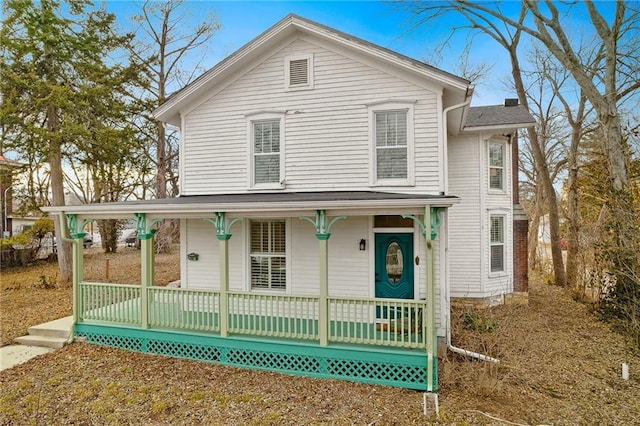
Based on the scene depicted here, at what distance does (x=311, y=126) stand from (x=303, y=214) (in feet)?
9.06

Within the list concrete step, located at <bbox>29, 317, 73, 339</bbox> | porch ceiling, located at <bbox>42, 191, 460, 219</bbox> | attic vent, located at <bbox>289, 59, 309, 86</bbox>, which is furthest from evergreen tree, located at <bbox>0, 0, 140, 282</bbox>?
attic vent, located at <bbox>289, 59, 309, 86</bbox>

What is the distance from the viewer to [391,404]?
18.7ft

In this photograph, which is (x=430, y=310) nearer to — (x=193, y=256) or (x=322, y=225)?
(x=322, y=225)

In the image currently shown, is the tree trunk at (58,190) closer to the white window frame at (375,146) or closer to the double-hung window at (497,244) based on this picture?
the white window frame at (375,146)

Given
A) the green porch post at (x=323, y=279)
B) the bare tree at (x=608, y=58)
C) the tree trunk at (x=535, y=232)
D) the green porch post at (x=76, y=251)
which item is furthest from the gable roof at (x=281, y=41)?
the tree trunk at (x=535, y=232)

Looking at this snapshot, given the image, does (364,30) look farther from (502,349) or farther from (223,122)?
(502,349)

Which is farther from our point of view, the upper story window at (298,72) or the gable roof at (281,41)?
the upper story window at (298,72)

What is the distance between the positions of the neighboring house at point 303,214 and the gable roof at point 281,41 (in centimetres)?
3

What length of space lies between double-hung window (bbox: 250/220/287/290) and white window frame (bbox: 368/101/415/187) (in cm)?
261

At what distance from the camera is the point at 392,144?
331 inches

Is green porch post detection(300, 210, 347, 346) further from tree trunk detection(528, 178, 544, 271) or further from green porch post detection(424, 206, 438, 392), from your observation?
tree trunk detection(528, 178, 544, 271)

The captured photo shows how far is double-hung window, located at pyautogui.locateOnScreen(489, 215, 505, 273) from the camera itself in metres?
11.2

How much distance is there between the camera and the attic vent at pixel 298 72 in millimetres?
8841

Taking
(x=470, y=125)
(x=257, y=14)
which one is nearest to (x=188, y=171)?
(x=257, y=14)
